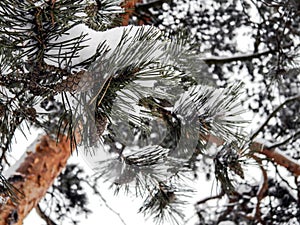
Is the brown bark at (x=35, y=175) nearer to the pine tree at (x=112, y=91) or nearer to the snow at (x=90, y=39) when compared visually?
the pine tree at (x=112, y=91)

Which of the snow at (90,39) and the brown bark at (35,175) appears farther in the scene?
the brown bark at (35,175)

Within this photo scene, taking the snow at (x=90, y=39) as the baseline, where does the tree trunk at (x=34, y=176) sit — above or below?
above

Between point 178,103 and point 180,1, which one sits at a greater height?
Answer: point 180,1

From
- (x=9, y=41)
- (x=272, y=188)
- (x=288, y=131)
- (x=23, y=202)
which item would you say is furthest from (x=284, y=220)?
(x=9, y=41)

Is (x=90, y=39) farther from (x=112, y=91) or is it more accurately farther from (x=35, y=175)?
(x=35, y=175)

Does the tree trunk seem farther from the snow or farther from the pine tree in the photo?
the snow

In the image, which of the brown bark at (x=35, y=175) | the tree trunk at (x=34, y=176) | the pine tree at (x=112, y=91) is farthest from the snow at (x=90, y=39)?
the brown bark at (x=35, y=175)

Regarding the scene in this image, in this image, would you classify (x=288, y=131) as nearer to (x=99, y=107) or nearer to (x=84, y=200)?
(x=84, y=200)

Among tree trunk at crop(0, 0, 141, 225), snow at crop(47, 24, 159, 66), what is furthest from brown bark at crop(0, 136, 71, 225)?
snow at crop(47, 24, 159, 66)
